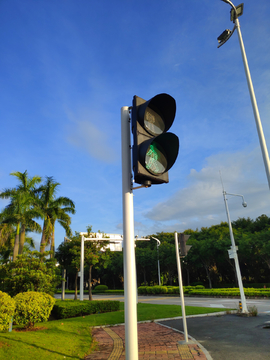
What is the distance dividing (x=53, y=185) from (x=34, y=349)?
25.4 metres

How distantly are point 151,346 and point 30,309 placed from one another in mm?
5466

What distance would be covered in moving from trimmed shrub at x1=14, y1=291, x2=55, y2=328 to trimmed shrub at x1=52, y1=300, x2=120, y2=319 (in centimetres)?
391

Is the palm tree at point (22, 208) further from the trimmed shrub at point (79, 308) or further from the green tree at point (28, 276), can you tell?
the trimmed shrub at point (79, 308)

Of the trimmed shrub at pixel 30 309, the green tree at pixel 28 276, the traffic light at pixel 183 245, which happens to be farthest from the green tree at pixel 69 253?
the traffic light at pixel 183 245

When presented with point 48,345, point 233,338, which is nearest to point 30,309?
point 48,345

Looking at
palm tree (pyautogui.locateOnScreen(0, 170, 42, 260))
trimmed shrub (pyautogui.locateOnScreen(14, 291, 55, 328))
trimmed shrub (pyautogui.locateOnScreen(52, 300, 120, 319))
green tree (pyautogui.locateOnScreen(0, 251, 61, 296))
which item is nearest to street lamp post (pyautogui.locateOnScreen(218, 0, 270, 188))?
trimmed shrub (pyautogui.locateOnScreen(14, 291, 55, 328))

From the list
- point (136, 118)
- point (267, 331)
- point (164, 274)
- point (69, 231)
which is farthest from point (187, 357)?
point (164, 274)

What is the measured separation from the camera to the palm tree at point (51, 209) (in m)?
27.7

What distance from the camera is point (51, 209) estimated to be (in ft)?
95.2

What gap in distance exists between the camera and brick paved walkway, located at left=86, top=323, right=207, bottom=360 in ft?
21.3

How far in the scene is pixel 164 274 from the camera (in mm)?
56875

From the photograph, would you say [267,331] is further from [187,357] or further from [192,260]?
[192,260]

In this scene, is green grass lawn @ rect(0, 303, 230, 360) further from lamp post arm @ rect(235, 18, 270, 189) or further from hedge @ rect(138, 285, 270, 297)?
hedge @ rect(138, 285, 270, 297)

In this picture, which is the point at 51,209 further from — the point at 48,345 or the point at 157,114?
the point at 157,114
